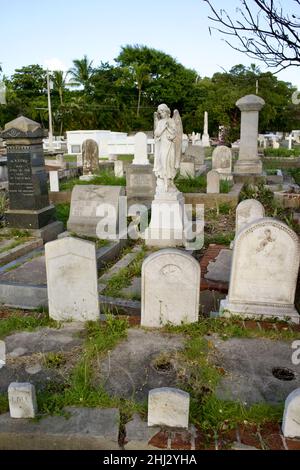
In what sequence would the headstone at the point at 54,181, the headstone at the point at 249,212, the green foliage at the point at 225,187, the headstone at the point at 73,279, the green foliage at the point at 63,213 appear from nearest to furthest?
the headstone at the point at 73,279
the headstone at the point at 249,212
the green foliage at the point at 63,213
the green foliage at the point at 225,187
the headstone at the point at 54,181

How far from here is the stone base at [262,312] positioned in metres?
4.67

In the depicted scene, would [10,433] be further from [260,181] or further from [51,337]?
[260,181]

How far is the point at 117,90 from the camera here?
45.9 m

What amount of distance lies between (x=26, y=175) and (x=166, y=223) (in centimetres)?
307

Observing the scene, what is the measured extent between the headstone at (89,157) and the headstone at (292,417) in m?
14.9

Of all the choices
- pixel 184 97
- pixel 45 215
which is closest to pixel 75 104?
pixel 184 97

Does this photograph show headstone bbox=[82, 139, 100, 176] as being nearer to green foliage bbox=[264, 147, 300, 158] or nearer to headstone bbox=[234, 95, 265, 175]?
headstone bbox=[234, 95, 265, 175]

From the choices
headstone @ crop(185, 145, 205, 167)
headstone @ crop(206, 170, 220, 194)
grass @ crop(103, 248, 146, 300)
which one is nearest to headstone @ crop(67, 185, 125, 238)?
grass @ crop(103, 248, 146, 300)

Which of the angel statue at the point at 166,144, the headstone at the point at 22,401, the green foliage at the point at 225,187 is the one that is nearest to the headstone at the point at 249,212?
the angel statue at the point at 166,144

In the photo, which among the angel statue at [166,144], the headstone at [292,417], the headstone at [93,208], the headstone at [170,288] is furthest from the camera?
the headstone at [93,208]

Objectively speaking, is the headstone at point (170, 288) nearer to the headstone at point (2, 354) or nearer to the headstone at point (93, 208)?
the headstone at point (2, 354)

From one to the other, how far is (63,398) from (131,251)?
472 cm

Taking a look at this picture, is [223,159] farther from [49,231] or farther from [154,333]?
[154,333]
